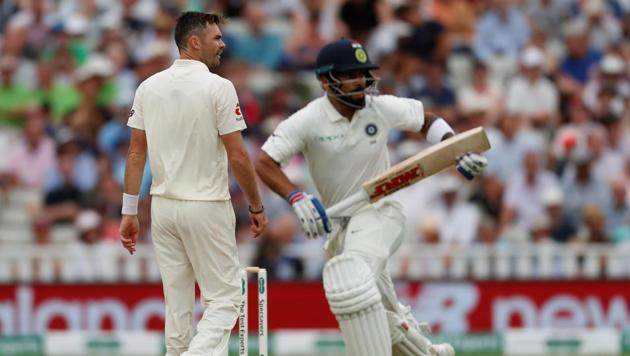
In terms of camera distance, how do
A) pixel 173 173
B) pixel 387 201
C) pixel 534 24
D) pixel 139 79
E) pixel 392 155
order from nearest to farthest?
pixel 173 173 → pixel 387 201 → pixel 392 155 → pixel 139 79 → pixel 534 24

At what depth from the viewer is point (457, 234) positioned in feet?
38.4

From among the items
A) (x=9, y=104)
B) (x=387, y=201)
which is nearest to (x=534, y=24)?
(x=9, y=104)

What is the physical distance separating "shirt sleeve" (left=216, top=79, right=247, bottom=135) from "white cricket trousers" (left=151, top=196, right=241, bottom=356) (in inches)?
12.9

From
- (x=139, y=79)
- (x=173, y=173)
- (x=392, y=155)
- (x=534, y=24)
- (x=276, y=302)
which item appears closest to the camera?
(x=173, y=173)

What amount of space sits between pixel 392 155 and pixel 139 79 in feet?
7.12

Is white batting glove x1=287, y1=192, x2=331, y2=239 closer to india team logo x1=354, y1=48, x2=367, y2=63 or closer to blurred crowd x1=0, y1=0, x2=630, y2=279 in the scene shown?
india team logo x1=354, y1=48, x2=367, y2=63

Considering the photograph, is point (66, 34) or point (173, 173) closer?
point (173, 173)

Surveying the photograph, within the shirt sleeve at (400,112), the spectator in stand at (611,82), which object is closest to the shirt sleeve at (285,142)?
the shirt sleeve at (400,112)

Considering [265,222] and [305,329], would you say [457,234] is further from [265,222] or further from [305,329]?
[265,222]

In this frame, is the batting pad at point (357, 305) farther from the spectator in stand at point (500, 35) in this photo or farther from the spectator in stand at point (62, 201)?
the spectator in stand at point (500, 35)

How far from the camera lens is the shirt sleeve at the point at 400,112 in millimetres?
7691

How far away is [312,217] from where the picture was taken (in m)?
7.25

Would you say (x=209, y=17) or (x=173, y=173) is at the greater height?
(x=209, y=17)

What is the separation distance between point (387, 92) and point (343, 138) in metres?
5.22
